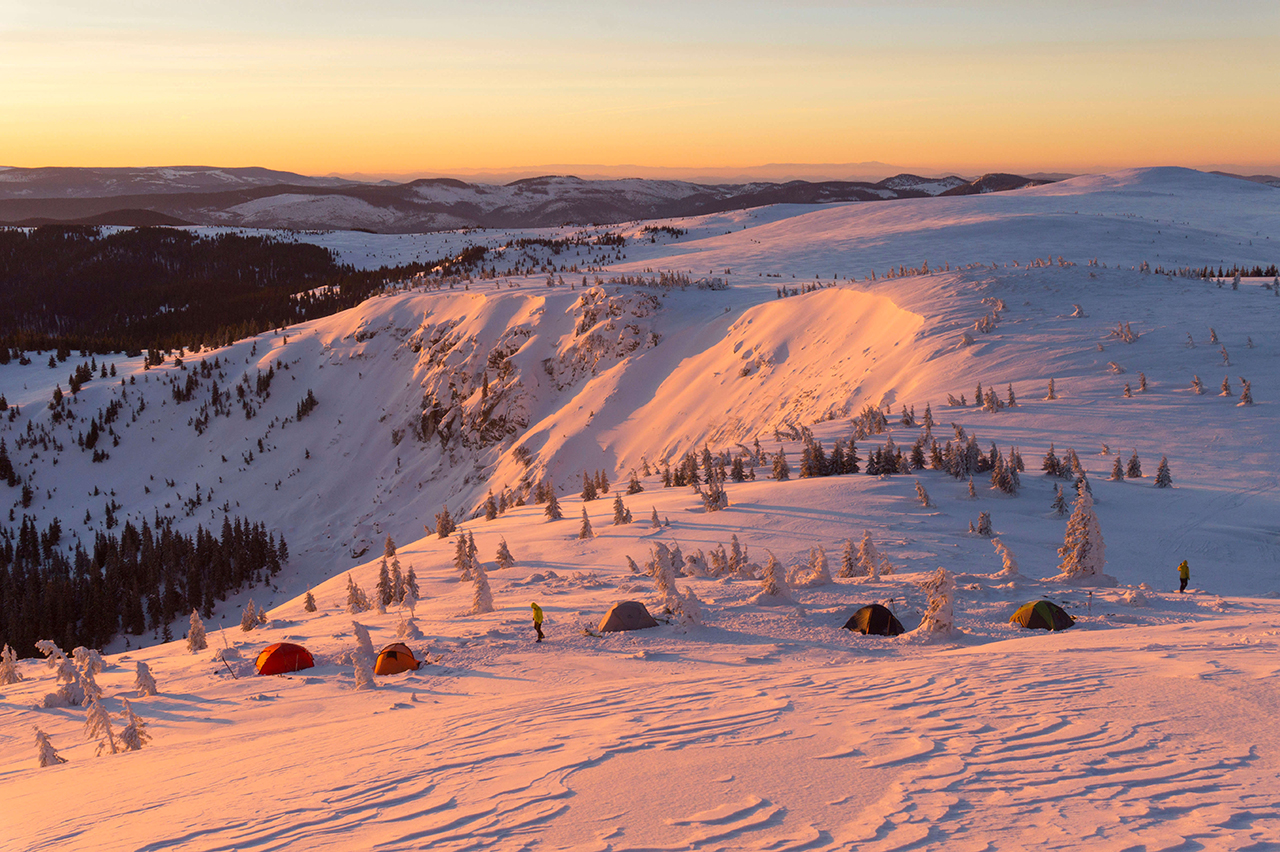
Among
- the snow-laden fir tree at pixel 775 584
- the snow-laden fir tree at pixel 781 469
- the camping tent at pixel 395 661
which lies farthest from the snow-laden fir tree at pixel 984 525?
the camping tent at pixel 395 661

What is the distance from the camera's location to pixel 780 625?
15.6 meters

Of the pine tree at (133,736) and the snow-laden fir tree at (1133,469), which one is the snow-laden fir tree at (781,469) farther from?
the pine tree at (133,736)

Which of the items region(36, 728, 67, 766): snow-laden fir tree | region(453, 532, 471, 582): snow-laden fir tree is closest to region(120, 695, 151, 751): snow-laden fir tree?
region(36, 728, 67, 766): snow-laden fir tree

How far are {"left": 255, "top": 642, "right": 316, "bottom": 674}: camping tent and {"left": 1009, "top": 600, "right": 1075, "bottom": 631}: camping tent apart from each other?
1384 cm

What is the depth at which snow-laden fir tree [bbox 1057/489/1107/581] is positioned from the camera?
16.8m

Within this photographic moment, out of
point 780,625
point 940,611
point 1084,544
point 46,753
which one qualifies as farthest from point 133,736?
point 1084,544

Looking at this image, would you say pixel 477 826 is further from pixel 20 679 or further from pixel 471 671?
pixel 20 679

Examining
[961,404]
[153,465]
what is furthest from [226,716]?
[153,465]

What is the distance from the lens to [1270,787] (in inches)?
270

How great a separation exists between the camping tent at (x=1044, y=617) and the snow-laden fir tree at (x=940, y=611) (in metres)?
1.53

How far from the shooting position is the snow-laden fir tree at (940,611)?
14.0 metres

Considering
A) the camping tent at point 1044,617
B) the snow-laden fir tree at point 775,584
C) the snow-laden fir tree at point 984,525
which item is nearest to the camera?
the camping tent at point 1044,617

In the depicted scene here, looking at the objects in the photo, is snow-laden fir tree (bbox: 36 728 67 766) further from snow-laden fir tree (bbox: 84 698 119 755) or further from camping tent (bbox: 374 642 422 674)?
camping tent (bbox: 374 642 422 674)

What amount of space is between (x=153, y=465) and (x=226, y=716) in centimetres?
6681
